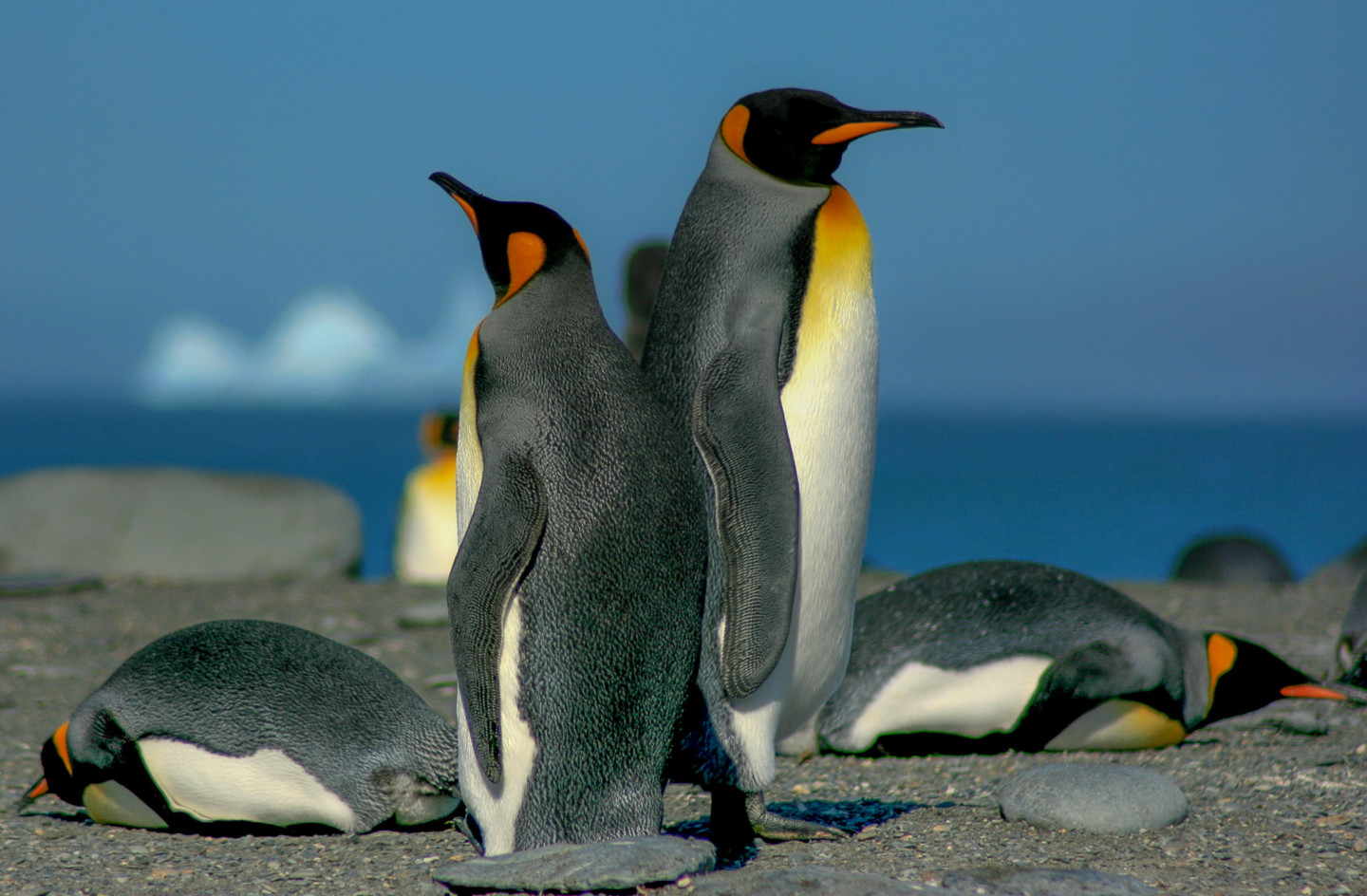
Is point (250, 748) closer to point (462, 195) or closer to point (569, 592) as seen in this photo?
point (569, 592)

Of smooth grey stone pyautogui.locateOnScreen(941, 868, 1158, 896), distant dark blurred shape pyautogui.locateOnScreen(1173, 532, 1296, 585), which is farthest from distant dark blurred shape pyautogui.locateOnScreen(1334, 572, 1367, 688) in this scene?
distant dark blurred shape pyautogui.locateOnScreen(1173, 532, 1296, 585)

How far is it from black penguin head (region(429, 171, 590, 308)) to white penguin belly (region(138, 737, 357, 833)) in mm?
1294

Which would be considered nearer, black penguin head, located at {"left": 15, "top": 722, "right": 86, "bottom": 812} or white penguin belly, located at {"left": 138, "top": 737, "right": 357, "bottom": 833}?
white penguin belly, located at {"left": 138, "top": 737, "right": 357, "bottom": 833}

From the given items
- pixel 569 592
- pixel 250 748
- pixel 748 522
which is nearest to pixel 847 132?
pixel 748 522

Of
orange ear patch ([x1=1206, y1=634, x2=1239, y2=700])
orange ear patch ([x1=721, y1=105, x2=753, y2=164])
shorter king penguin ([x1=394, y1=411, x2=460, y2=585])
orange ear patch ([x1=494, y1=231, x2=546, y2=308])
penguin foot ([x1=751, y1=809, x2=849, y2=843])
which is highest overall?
orange ear patch ([x1=721, y1=105, x2=753, y2=164])

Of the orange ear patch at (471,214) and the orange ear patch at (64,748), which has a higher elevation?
the orange ear patch at (471,214)

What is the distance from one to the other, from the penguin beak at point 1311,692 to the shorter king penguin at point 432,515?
5277 millimetres

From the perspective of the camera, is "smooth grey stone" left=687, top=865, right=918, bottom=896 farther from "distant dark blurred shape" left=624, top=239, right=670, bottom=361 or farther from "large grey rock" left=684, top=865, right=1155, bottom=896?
"distant dark blurred shape" left=624, top=239, right=670, bottom=361

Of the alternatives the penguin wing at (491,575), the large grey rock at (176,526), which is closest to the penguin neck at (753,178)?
the penguin wing at (491,575)

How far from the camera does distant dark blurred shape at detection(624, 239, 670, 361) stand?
740 cm

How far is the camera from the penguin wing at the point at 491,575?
2479 millimetres

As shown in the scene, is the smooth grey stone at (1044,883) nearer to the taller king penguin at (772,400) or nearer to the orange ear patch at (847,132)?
the taller king penguin at (772,400)

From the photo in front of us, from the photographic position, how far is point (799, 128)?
2.98 m

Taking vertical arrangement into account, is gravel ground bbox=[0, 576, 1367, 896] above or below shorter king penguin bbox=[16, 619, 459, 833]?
below
